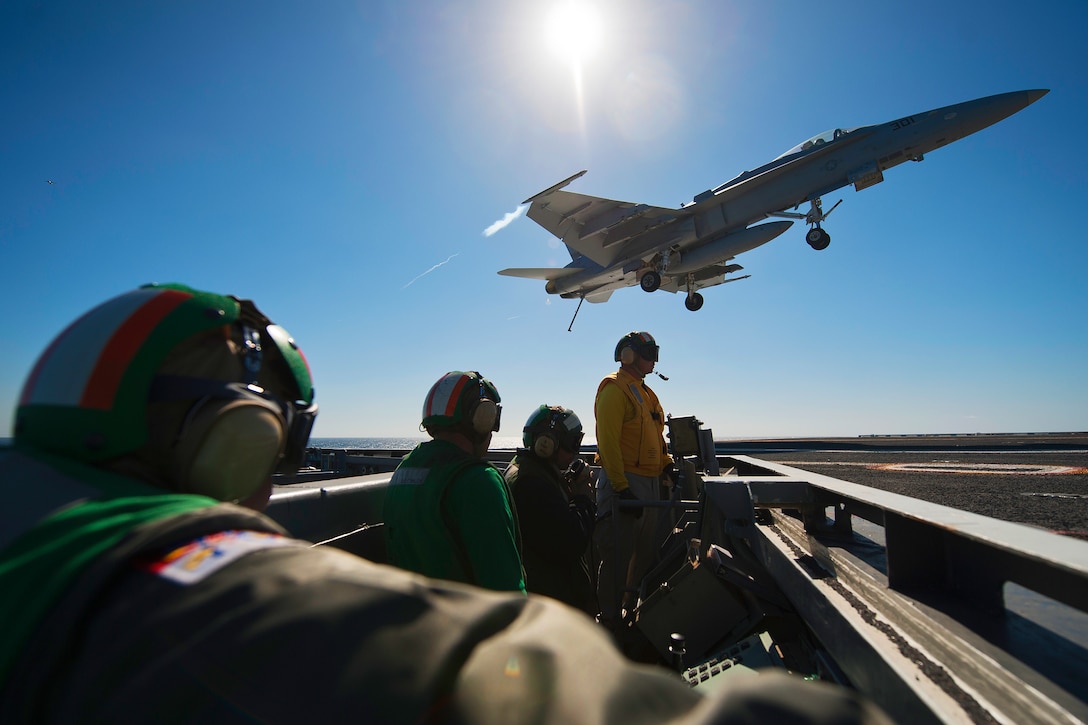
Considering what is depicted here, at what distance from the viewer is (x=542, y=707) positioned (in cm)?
44

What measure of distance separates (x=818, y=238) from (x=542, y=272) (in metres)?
9.38

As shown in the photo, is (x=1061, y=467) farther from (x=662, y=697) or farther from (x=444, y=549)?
(x=662, y=697)

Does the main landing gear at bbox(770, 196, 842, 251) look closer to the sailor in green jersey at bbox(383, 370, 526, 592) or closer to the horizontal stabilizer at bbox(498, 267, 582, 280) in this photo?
the horizontal stabilizer at bbox(498, 267, 582, 280)

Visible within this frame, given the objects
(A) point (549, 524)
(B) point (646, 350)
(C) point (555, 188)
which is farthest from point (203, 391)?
(C) point (555, 188)

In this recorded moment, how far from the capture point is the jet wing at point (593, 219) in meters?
15.5

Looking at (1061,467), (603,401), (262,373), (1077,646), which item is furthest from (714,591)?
(1061,467)

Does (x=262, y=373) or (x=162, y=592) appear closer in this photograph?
(x=162, y=592)

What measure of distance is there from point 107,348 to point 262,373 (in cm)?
39

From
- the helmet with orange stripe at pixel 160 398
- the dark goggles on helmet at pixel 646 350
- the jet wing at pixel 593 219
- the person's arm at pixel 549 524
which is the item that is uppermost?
the jet wing at pixel 593 219

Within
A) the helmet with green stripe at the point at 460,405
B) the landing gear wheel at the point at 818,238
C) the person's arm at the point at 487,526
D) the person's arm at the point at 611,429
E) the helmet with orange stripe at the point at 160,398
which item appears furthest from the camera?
the landing gear wheel at the point at 818,238

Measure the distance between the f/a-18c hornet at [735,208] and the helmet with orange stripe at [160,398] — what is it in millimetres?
14293

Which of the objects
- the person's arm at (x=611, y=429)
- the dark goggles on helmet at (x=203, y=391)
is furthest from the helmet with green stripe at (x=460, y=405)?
the person's arm at (x=611, y=429)

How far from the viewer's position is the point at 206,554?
570mm

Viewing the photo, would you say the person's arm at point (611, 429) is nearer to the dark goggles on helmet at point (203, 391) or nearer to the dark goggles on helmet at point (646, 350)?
the dark goggles on helmet at point (646, 350)
